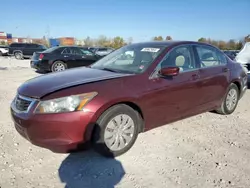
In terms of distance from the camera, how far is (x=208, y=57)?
4.21 meters

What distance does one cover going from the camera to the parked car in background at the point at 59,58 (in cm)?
1018

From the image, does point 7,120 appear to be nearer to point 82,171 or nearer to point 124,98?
point 82,171

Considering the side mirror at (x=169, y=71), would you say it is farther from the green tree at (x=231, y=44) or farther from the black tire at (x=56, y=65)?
the green tree at (x=231, y=44)

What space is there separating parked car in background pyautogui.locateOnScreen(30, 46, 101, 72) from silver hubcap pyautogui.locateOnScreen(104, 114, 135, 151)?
8050 millimetres

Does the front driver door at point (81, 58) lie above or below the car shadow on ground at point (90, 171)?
above

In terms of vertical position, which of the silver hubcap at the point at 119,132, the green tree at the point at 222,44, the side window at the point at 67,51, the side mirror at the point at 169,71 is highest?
the green tree at the point at 222,44

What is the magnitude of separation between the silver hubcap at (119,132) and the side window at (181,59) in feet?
3.42

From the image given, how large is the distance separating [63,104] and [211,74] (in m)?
2.81

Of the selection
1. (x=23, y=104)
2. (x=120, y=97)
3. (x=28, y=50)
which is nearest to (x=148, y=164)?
(x=120, y=97)

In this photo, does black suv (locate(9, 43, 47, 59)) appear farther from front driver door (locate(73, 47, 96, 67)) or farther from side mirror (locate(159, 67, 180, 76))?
side mirror (locate(159, 67, 180, 76))

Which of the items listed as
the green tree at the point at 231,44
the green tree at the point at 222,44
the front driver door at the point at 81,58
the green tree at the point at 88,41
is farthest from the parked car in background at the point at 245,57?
the green tree at the point at 88,41

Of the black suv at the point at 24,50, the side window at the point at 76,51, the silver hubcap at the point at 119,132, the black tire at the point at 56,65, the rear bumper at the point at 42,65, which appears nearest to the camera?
the silver hubcap at the point at 119,132

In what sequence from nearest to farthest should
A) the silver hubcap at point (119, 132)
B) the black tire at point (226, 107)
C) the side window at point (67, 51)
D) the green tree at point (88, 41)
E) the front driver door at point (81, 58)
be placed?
1. the silver hubcap at point (119, 132)
2. the black tire at point (226, 107)
3. the side window at point (67, 51)
4. the front driver door at point (81, 58)
5. the green tree at point (88, 41)

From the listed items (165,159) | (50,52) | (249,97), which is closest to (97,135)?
(165,159)
